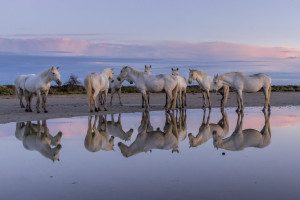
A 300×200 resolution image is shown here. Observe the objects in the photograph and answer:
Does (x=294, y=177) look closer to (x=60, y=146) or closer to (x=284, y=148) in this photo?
(x=284, y=148)

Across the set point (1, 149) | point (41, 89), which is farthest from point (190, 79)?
point (1, 149)

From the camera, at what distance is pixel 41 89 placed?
48.4 feet

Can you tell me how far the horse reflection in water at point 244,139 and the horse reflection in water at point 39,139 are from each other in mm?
3289

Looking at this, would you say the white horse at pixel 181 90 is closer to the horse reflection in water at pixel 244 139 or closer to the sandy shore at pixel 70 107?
the sandy shore at pixel 70 107

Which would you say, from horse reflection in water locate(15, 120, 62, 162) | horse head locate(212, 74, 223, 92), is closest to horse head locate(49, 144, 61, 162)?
horse reflection in water locate(15, 120, 62, 162)

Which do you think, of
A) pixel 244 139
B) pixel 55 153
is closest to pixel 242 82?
pixel 244 139

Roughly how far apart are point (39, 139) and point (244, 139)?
471 cm

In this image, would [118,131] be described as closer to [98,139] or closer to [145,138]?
[98,139]

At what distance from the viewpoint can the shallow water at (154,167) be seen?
13.9ft

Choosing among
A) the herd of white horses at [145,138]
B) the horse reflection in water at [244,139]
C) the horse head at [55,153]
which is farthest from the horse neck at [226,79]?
the horse head at [55,153]

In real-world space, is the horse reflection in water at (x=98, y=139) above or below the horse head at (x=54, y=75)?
below

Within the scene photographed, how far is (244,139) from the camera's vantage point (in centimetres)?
812

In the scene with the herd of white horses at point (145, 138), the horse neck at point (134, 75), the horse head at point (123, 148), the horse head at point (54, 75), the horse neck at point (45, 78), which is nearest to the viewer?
the horse head at point (123, 148)

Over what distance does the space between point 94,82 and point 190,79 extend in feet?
18.6
